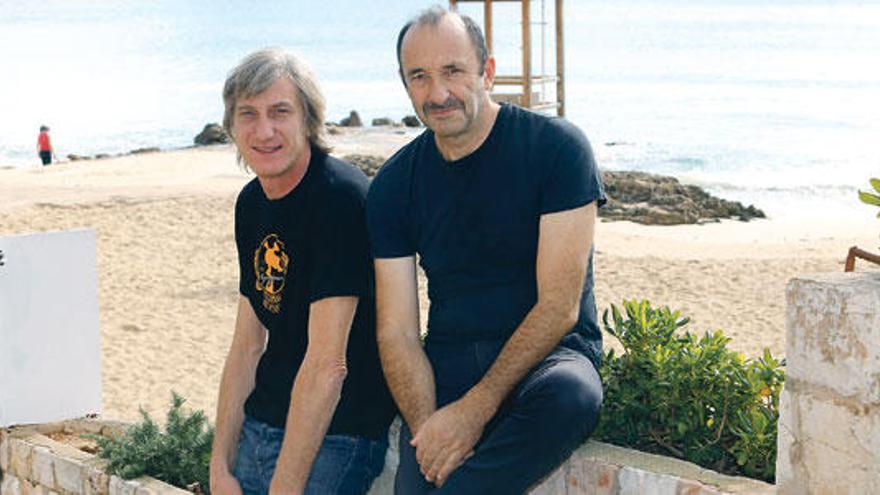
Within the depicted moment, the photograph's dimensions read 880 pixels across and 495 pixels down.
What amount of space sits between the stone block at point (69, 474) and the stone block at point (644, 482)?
2.21m

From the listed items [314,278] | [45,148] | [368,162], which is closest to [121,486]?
[314,278]

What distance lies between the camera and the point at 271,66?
3.29 m

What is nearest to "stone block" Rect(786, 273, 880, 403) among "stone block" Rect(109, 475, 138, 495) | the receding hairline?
the receding hairline

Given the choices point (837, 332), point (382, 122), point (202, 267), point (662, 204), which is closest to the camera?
point (837, 332)

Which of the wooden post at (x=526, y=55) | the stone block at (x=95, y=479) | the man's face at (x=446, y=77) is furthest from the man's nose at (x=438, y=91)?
the wooden post at (x=526, y=55)

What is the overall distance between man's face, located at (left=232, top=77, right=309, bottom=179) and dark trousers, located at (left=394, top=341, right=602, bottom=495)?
35.0 inches

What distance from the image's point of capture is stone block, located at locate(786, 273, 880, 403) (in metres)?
2.64

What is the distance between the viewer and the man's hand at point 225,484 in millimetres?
3457

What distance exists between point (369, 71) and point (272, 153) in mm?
74114

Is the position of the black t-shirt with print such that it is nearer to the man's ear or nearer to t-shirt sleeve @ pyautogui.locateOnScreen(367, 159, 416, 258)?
t-shirt sleeve @ pyautogui.locateOnScreen(367, 159, 416, 258)

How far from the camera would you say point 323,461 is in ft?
10.8

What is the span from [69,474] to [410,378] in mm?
2051

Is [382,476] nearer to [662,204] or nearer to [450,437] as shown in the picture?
[450,437]

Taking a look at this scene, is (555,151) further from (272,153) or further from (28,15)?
(28,15)
